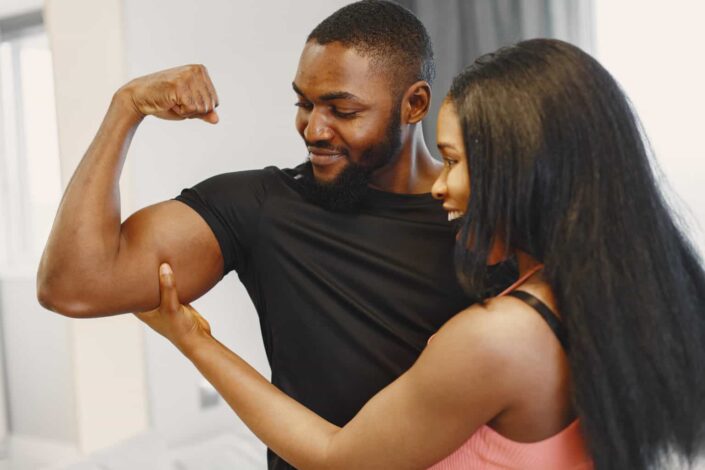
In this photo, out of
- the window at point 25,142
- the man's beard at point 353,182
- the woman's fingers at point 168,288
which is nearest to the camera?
the woman's fingers at point 168,288

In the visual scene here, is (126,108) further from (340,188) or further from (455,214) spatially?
(455,214)

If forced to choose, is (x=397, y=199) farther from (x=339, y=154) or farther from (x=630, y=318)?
(x=630, y=318)

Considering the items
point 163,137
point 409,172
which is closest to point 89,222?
point 409,172

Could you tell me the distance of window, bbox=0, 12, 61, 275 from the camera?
145 cm

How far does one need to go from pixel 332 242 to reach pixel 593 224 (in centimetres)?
45

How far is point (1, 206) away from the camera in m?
1.46

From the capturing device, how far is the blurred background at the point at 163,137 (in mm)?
1492

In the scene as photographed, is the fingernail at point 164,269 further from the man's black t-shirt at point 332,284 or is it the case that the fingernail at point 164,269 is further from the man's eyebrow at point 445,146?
the man's eyebrow at point 445,146

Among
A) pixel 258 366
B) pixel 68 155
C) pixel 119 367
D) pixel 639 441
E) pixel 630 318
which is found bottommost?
pixel 258 366

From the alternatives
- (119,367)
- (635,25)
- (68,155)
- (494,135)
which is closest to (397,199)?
(494,135)

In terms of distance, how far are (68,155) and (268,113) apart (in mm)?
817

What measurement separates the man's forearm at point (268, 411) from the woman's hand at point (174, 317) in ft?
0.06

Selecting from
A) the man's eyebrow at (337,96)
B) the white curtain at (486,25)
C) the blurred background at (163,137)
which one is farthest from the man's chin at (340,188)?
the white curtain at (486,25)

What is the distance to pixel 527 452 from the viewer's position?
927 millimetres
